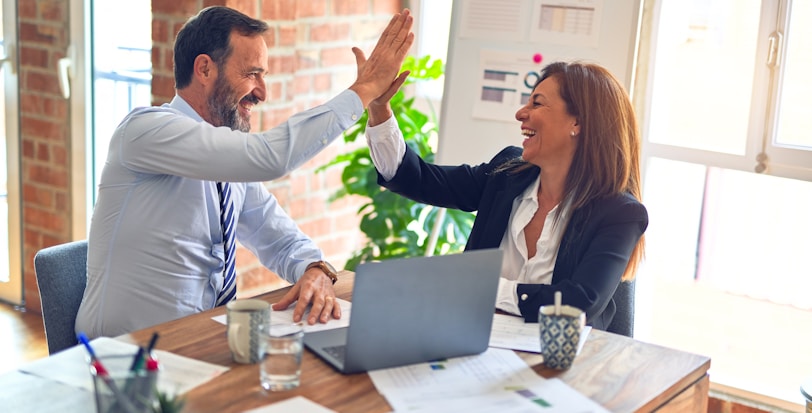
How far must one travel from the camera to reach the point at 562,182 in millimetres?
2330

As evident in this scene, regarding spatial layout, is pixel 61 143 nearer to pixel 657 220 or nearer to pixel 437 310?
pixel 657 220

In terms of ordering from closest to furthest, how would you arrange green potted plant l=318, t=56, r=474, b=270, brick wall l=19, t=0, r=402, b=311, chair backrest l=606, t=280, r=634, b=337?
chair backrest l=606, t=280, r=634, b=337 → brick wall l=19, t=0, r=402, b=311 → green potted plant l=318, t=56, r=474, b=270

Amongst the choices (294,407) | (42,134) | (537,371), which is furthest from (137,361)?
(42,134)

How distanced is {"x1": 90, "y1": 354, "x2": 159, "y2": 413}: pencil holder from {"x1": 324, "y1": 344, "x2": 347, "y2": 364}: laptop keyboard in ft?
1.47

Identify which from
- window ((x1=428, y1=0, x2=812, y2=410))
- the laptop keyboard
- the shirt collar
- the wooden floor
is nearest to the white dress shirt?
the shirt collar

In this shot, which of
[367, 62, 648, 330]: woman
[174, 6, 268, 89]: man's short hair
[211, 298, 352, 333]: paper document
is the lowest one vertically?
[211, 298, 352, 333]: paper document

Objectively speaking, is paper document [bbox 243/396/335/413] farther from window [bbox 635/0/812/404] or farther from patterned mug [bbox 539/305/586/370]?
window [bbox 635/0/812/404]

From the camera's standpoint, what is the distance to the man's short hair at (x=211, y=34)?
2.24 m

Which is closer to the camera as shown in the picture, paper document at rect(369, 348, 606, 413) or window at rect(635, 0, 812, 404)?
paper document at rect(369, 348, 606, 413)

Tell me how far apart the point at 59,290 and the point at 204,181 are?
0.39 meters

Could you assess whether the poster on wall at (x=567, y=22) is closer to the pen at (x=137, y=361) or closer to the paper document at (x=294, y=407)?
the paper document at (x=294, y=407)

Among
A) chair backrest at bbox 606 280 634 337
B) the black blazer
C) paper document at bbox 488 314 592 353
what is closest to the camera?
paper document at bbox 488 314 592 353

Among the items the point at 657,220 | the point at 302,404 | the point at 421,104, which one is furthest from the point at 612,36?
the point at 302,404

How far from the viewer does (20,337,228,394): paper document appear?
5.13 feet
